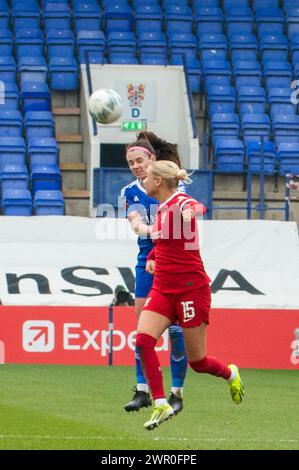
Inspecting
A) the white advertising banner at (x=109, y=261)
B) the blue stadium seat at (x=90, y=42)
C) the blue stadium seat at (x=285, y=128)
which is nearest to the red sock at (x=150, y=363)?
the white advertising banner at (x=109, y=261)

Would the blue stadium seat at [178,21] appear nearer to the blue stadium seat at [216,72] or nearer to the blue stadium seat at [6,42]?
the blue stadium seat at [216,72]

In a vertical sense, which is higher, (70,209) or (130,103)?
(130,103)

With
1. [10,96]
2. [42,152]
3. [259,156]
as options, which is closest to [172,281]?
[259,156]

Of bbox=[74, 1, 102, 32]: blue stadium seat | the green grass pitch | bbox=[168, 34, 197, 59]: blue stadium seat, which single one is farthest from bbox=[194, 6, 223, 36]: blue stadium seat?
the green grass pitch

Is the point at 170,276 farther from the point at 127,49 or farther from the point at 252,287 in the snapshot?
the point at 127,49

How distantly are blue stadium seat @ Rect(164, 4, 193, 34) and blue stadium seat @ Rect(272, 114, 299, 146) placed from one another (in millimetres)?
3493

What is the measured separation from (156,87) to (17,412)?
49.0 ft

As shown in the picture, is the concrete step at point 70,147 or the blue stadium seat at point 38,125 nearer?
the blue stadium seat at point 38,125

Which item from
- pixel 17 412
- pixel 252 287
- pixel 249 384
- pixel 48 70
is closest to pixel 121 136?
pixel 48 70

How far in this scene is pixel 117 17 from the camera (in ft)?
88.2

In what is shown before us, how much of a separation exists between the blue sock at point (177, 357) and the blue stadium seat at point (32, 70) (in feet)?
50.5

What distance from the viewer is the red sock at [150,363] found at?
28.5 ft

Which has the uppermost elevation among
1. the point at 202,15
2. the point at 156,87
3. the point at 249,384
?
the point at 202,15

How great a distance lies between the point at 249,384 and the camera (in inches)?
537
